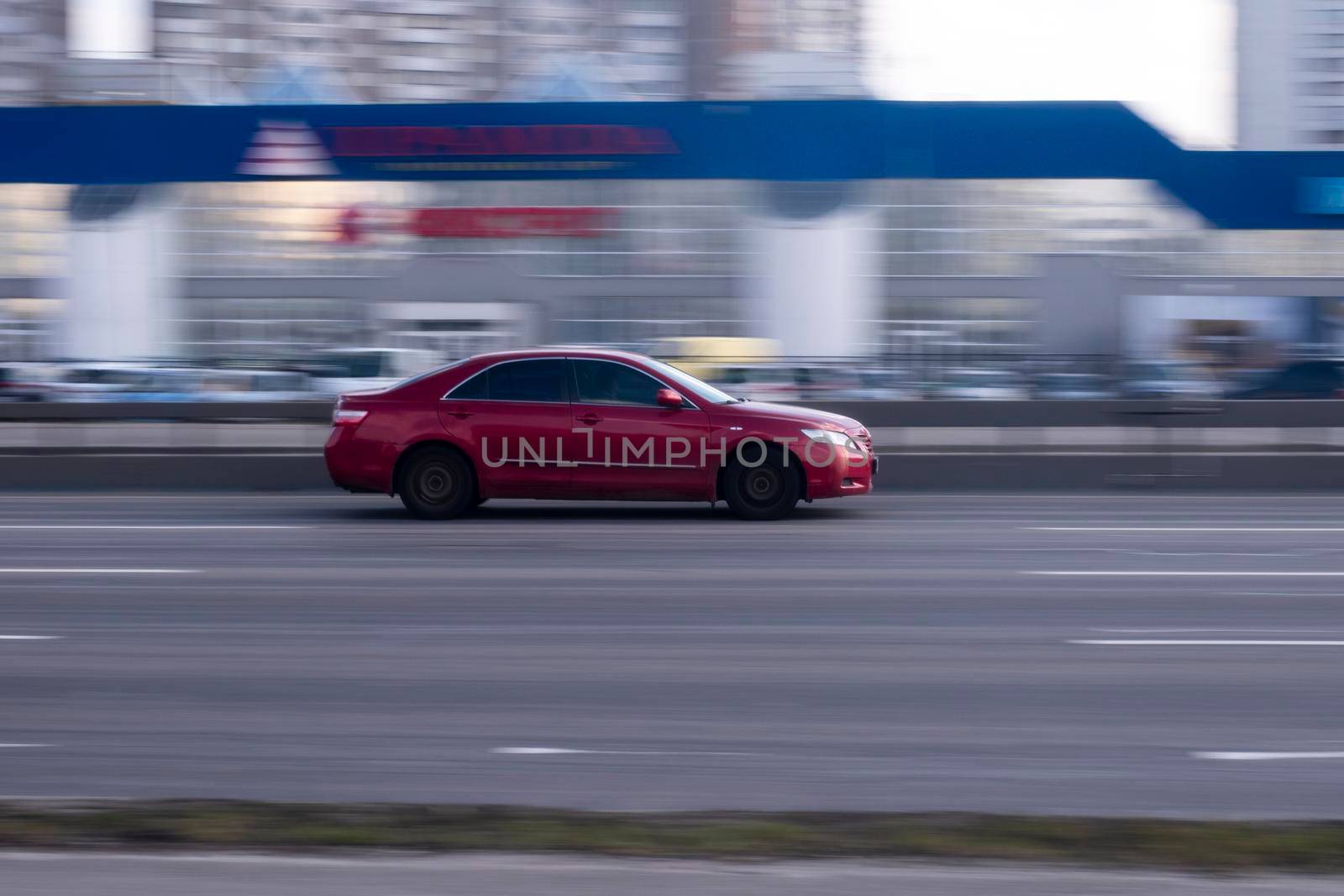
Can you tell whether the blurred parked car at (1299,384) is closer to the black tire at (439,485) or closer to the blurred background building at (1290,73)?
the black tire at (439,485)

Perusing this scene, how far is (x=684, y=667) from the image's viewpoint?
722cm

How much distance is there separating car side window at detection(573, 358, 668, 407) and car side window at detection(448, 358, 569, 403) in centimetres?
17

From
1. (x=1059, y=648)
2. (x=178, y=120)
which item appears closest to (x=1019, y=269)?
(x=178, y=120)

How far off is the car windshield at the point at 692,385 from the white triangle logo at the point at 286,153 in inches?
1348

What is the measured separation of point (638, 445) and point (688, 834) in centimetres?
835

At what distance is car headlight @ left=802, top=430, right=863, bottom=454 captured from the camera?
501 inches

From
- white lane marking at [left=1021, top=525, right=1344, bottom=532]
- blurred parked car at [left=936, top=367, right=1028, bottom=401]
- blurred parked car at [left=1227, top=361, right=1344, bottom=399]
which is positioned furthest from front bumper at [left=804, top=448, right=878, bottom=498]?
blurred parked car at [left=1227, top=361, right=1344, bottom=399]

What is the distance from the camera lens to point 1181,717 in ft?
20.6

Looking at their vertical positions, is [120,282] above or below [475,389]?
above

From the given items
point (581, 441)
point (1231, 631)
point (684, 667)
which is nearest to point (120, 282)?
point (581, 441)

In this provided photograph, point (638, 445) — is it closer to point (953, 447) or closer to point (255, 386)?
point (953, 447)

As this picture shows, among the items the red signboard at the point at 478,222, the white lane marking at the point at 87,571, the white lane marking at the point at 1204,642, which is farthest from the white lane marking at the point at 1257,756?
the red signboard at the point at 478,222

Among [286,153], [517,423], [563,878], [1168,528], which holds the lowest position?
[1168,528]

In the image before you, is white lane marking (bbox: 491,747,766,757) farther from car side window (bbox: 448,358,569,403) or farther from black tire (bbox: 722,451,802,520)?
car side window (bbox: 448,358,569,403)
